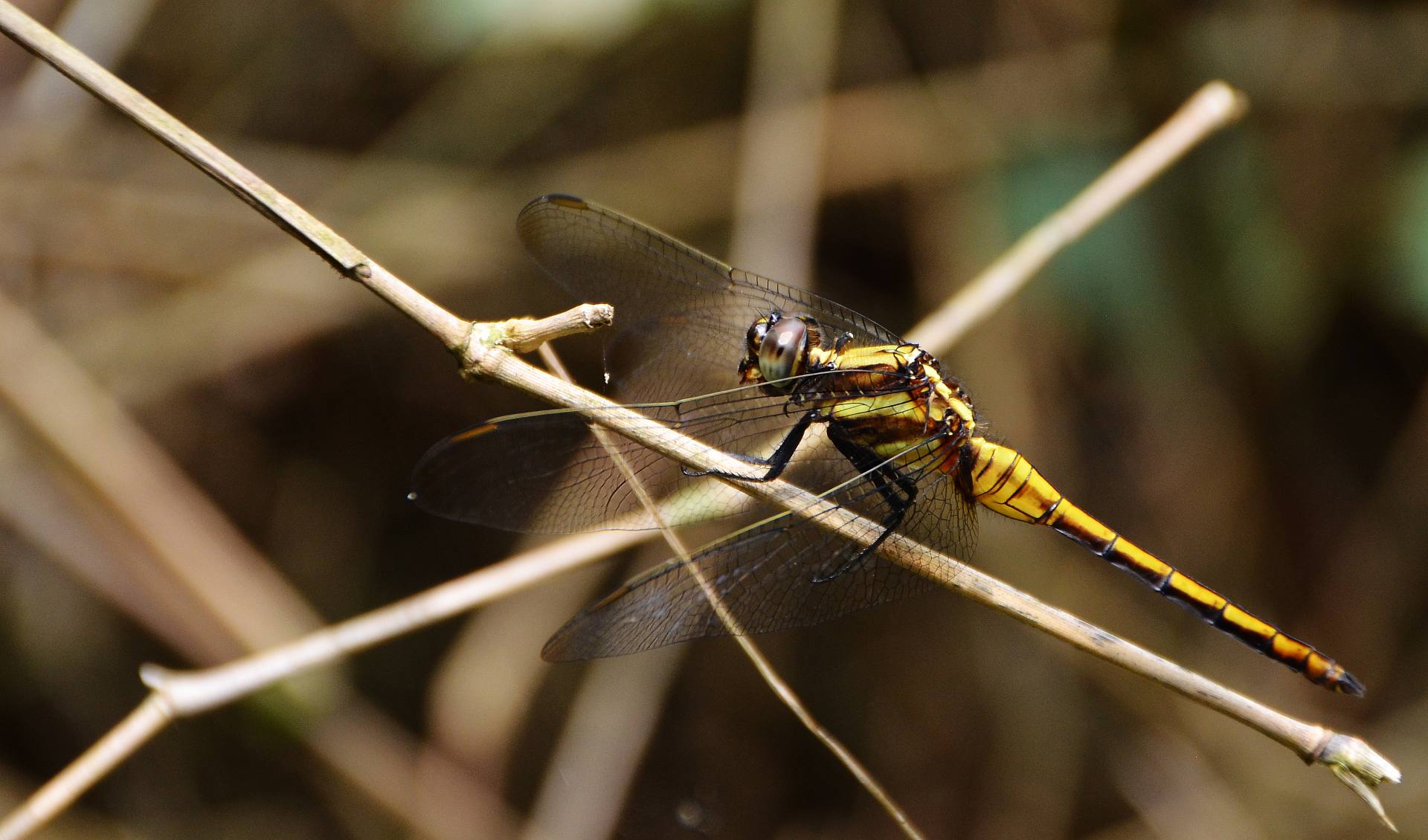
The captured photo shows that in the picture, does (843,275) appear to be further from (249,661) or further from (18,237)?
(18,237)

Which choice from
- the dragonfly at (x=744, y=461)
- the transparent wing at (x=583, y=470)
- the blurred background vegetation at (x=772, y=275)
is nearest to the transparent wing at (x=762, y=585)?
the dragonfly at (x=744, y=461)

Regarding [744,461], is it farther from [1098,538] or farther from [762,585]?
[1098,538]

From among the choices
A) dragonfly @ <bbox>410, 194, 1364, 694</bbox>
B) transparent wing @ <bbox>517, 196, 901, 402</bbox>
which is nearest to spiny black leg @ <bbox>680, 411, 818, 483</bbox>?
dragonfly @ <bbox>410, 194, 1364, 694</bbox>

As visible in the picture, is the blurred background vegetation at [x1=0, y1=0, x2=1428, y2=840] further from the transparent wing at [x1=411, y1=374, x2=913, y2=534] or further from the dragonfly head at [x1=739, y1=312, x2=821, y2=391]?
the transparent wing at [x1=411, y1=374, x2=913, y2=534]

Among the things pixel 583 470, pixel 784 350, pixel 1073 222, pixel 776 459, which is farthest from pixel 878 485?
pixel 1073 222

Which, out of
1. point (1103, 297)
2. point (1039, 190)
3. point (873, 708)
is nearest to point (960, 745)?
point (873, 708)

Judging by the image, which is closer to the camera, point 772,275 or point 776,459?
point 776,459

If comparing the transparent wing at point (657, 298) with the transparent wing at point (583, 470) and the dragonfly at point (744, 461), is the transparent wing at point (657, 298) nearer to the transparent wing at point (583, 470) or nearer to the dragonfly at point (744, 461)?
the dragonfly at point (744, 461)
